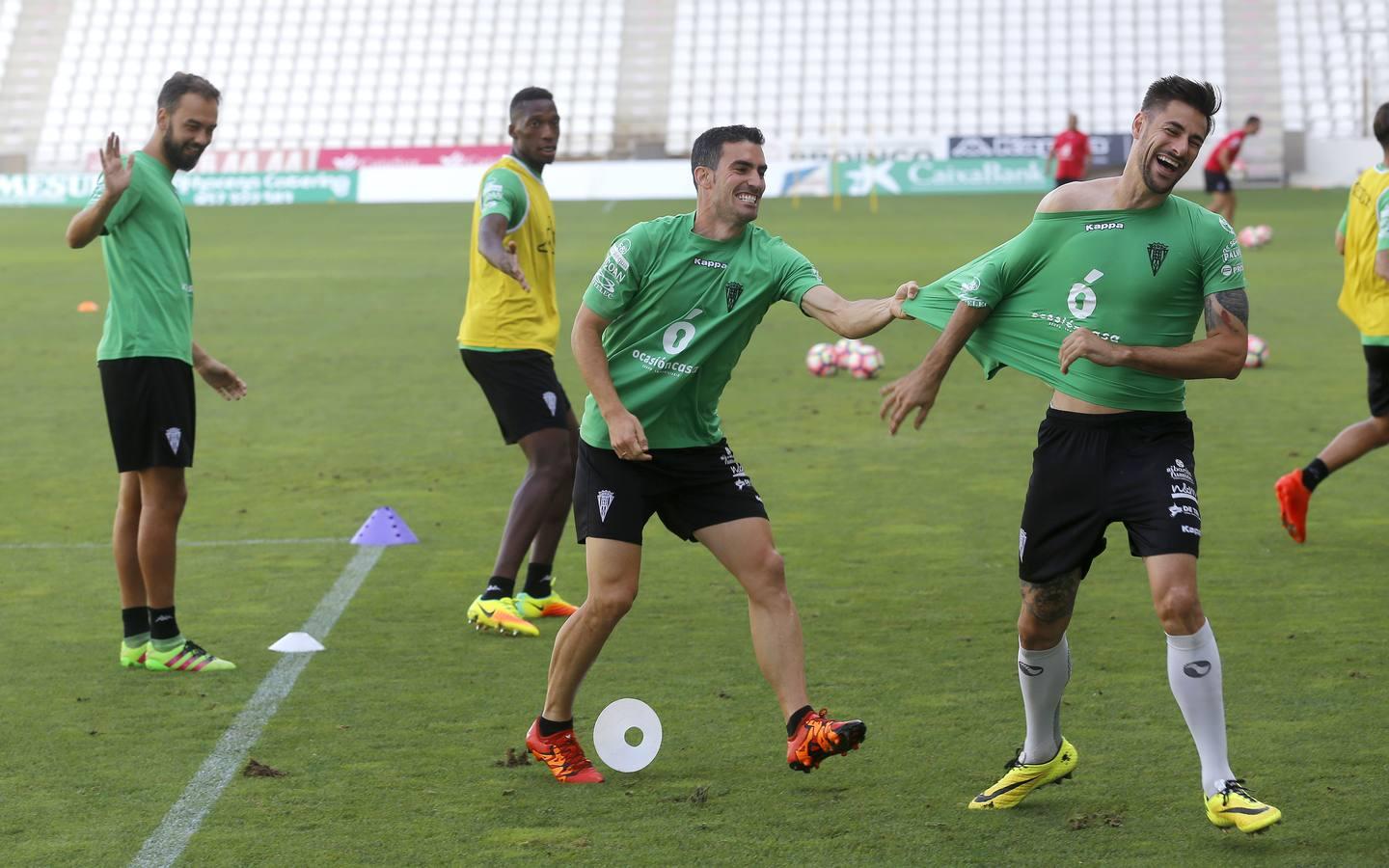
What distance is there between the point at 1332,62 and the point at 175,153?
50.3 meters

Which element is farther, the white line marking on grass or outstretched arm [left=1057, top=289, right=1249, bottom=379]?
the white line marking on grass

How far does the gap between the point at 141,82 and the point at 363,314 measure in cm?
4064

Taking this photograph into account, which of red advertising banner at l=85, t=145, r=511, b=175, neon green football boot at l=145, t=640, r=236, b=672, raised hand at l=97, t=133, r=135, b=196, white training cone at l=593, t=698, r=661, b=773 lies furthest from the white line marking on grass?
red advertising banner at l=85, t=145, r=511, b=175

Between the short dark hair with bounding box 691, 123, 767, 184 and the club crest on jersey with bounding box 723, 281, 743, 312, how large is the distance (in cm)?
34

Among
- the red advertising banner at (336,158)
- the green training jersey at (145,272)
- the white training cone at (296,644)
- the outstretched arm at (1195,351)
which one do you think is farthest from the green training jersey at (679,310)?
the red advertising banner at (336,158)

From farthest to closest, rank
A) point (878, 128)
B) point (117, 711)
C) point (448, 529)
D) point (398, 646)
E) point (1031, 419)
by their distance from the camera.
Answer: point (878, 128) → point (1031, 419) → point (448, 529) → point (398, 646) → point (117, 711)

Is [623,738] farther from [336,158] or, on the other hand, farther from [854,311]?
[336,158]

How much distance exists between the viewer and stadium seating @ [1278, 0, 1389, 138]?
1953 inches

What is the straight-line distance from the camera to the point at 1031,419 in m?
12.3

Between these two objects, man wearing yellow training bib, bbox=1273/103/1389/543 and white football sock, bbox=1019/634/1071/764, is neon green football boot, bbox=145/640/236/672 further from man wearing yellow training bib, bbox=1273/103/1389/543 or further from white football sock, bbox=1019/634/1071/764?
man wearing yellow training bib, bbox=1273/103/1389/543

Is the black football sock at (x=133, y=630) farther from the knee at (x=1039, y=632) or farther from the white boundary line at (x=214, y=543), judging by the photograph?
the knee at (x=1039, y=632)

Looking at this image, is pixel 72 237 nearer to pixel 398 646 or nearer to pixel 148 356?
pixel 148 356

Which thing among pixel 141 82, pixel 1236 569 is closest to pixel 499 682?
pixel 1236 569

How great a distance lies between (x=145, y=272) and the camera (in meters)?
6.21
